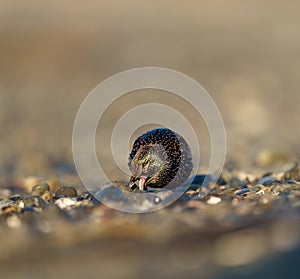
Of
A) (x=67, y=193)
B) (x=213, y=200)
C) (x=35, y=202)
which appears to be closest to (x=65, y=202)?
(x=35, y=202)

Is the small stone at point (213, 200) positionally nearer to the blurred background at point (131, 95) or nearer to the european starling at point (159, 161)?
the european starling at point (159, 161)

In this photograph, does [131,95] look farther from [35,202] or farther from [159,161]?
[35,202]

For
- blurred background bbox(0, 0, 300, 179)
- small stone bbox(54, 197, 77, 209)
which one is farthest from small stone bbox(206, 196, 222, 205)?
blurred background bbox(0, 0, 300, 179)

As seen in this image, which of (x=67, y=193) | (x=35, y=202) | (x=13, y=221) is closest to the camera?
(x=13, y=221)

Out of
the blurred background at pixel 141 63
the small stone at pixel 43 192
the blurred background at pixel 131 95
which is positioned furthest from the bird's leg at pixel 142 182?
the blurred background at pixel 141 63

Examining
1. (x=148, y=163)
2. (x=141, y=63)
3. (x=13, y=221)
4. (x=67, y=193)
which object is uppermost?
(x=141, y=63)

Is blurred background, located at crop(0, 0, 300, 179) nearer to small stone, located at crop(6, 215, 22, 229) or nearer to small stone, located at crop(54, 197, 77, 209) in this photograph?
small stone, located at crop(54, 197, 77, 209)
